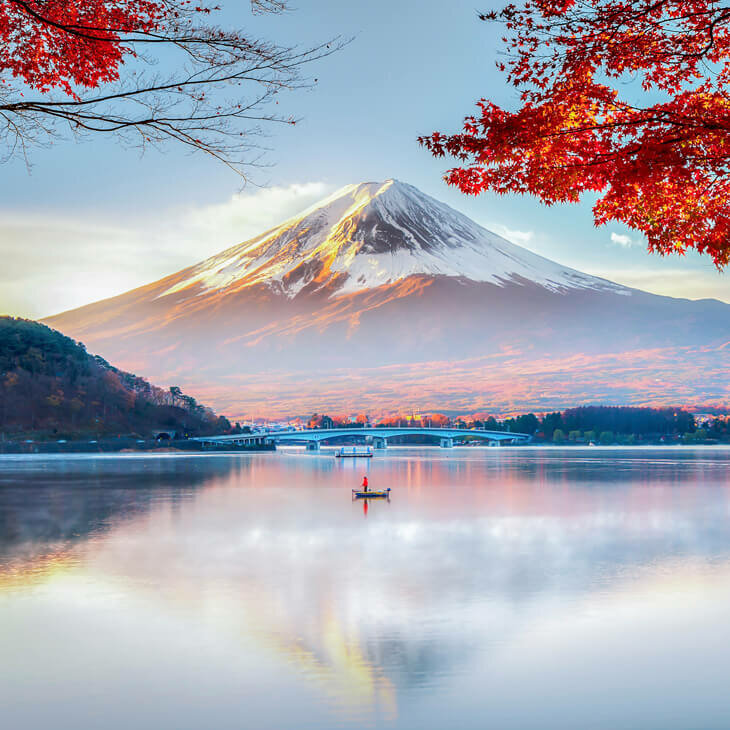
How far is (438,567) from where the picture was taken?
1670cm

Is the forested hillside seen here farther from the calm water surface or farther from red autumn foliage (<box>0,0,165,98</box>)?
red autumn foliage (<box>0,0,165,98</box>)

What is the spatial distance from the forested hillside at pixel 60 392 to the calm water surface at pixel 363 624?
93.6 meters

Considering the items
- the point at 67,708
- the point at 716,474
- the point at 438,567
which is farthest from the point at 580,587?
the point at 716,474

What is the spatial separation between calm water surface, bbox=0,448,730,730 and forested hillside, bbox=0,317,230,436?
93.6 metres

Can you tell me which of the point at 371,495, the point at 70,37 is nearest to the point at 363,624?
the point at 70,37

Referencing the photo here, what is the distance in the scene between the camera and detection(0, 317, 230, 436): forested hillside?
11250cm

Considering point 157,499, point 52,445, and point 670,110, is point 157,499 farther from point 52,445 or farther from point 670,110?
point 52,445

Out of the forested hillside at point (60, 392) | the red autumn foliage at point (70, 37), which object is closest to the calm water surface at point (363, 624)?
the red autumn foliage at point (70, 37)

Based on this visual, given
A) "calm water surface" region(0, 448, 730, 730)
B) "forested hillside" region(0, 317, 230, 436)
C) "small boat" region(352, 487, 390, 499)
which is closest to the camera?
"calm water surface" region(0, 448, 730, 730)

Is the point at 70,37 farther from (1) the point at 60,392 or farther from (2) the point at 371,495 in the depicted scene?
(1) the point at 60,392

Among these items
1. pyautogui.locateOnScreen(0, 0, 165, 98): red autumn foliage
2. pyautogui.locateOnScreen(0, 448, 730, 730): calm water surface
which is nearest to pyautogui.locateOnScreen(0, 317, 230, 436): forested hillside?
pyautogui.locateOnScreen(0, 448, 730, 730): calm water surface

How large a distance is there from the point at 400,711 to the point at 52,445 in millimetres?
105822

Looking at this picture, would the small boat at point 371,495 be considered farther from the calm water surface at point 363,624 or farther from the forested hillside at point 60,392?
the forested hillside at point 60,392

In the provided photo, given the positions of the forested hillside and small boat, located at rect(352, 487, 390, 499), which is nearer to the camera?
small boat, located at rect(352, 487, 390, 499)
